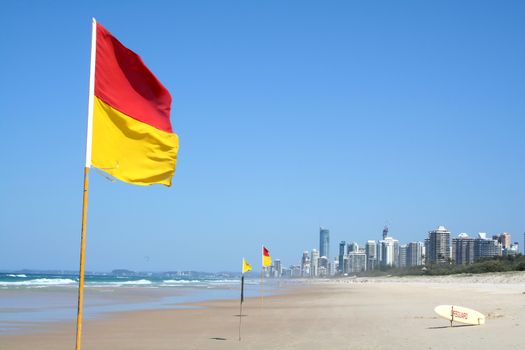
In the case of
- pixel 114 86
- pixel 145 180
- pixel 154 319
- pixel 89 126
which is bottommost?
pixel 154 319

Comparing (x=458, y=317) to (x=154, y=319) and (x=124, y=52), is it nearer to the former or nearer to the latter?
(x=154, y=319)

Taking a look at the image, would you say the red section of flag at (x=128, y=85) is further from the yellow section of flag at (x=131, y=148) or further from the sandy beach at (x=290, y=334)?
the sandy beach at (x=290, y=334)

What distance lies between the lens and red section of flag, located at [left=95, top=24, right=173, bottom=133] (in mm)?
6871

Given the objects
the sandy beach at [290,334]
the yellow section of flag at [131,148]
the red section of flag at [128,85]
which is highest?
the red section of flag at [128,85]

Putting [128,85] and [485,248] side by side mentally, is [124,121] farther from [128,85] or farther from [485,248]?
[485,248]

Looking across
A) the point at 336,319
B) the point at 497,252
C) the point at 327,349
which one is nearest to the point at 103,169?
the point at 327,349

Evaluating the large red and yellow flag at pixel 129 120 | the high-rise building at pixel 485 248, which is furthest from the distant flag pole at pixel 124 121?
the high-rise building at pixel 485 248

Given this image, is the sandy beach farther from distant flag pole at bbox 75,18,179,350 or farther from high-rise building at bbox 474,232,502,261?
high-rise building at bbox 474,232,502,261

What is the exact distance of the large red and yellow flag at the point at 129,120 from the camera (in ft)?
22.4

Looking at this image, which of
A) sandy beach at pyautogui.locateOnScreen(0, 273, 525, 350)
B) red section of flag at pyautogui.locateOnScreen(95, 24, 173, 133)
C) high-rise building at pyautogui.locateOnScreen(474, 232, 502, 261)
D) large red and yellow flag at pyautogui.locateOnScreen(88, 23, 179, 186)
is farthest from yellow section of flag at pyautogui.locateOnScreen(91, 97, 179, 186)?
high-rise building at pyautogui.locateOnScreen(474, 232, 502, 261)

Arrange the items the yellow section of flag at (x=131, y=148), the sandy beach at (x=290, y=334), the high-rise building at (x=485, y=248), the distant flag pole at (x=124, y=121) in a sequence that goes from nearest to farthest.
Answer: the distant flag pole at (x=124, y=121), the yellow section of flag at (x=131, y=148), the sandy beach at (x=290, y=334), the high-rise building at (x=485, y=248)

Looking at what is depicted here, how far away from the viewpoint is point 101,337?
17.5 metres

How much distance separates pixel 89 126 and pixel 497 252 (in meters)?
201

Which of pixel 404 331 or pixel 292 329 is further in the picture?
pixel 292 329
